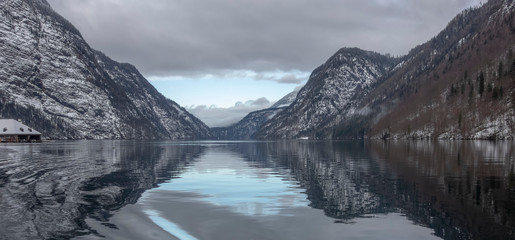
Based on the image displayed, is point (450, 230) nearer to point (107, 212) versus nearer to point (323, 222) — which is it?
point (323, 222)

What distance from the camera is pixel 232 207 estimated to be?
26625 mm

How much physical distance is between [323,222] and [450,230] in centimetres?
628

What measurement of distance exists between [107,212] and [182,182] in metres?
17.3

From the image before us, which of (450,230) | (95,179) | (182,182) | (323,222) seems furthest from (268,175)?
(450,230)

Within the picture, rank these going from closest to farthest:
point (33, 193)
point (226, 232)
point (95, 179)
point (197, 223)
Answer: point (226, 232)
point (197, 223)
point (33, 193)
point (95, 179)

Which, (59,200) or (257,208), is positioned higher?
(59,200)

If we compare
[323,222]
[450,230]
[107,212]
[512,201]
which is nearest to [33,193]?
[107,212]

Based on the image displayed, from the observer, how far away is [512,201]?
86.2 ft

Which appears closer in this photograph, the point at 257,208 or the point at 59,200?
the point at 59,200

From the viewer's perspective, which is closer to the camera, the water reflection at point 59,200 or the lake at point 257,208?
the water reflection at point 59,200

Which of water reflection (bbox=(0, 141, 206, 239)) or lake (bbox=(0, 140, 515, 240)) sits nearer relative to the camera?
water reflection (bbox=(0, 141, 206, 239))

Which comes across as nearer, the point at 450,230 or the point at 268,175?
the point at 450,230

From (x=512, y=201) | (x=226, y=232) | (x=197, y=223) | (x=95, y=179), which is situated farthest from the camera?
(x=95, y=179)

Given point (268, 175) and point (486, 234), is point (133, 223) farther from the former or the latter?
point (268, 175)
